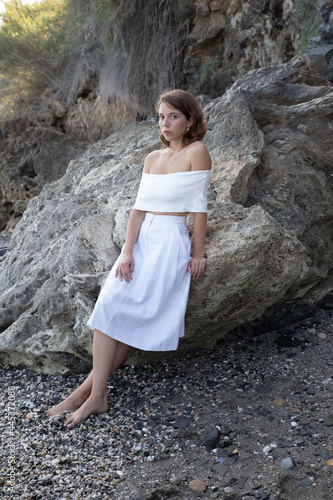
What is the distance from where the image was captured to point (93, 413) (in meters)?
2.75

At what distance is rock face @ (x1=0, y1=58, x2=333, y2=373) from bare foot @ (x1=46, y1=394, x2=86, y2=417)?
0.34 meters

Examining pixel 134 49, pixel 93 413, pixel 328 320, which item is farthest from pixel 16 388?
pixel 134 49

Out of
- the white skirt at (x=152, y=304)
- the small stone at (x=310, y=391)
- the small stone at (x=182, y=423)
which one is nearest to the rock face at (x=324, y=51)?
the white skirt at (x=152, y=304)

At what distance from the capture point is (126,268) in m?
2.81

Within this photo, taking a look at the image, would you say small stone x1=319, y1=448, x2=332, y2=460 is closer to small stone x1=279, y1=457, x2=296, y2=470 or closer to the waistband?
small stone x1=279, y1=457, x2=296, y2=470

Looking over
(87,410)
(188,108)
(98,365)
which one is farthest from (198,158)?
(87,410)

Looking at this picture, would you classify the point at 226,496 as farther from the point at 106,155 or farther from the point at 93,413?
the point at 106,155

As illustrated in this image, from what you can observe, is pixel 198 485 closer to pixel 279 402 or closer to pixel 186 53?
pixel 279 402

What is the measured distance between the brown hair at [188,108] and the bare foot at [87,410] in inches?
65.6

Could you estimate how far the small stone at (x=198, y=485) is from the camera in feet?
7.00

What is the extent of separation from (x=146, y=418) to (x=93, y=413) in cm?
31

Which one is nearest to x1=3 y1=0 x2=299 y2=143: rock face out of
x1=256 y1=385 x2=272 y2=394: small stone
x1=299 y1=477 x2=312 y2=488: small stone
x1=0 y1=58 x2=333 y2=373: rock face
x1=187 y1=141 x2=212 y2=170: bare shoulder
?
x1=0 y1=58 x2=333 y2=373: rock face

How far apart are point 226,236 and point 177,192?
0.40 m

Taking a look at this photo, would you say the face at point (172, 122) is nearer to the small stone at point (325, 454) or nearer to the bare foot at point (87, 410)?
the bare foot at point (87, 410)
